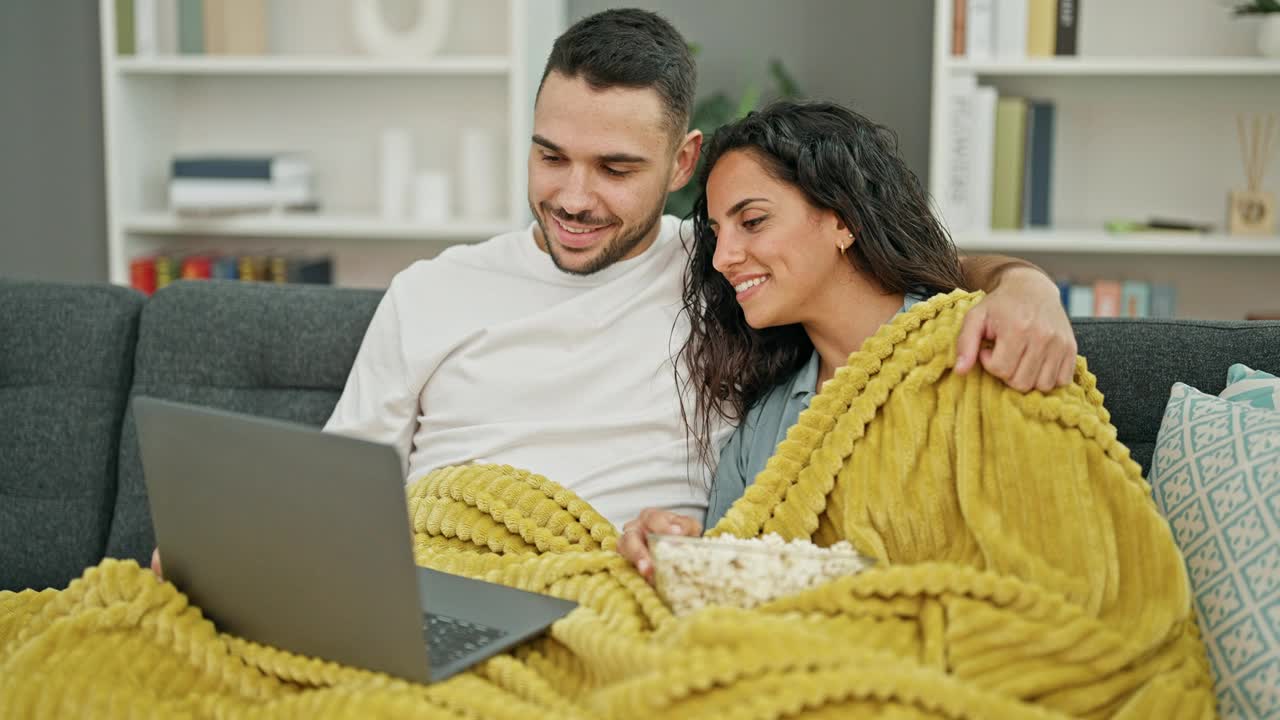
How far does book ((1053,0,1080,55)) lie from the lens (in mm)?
2857

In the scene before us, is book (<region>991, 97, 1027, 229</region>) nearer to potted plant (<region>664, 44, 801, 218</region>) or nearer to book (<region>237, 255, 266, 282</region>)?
potted plant (<region>664, 44, 801, 218</region>)

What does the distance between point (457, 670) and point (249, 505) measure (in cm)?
24

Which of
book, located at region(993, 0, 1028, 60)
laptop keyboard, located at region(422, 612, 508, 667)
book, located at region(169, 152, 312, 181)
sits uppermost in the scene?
book, located at region(993, 0, 1028, 60)

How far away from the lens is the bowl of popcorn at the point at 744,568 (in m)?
1.22

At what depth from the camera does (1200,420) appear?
1.43 meters

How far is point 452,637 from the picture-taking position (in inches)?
48.3

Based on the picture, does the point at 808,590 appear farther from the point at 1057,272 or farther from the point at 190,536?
the point at 1057,272

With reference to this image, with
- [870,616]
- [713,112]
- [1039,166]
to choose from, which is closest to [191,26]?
[713,112]

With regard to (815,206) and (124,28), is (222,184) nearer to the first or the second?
(124,28)

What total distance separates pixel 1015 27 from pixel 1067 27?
12 cm

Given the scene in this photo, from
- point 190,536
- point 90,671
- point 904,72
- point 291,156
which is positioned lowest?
point 90,671

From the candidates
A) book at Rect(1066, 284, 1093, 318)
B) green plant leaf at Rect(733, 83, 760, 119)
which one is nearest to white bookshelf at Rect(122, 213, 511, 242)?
green plant leaf at Rect(733, 83, 760, 119)

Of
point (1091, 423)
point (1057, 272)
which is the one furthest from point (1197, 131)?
point (1091, 423)

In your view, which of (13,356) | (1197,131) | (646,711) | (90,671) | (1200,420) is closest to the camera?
(646,711)
